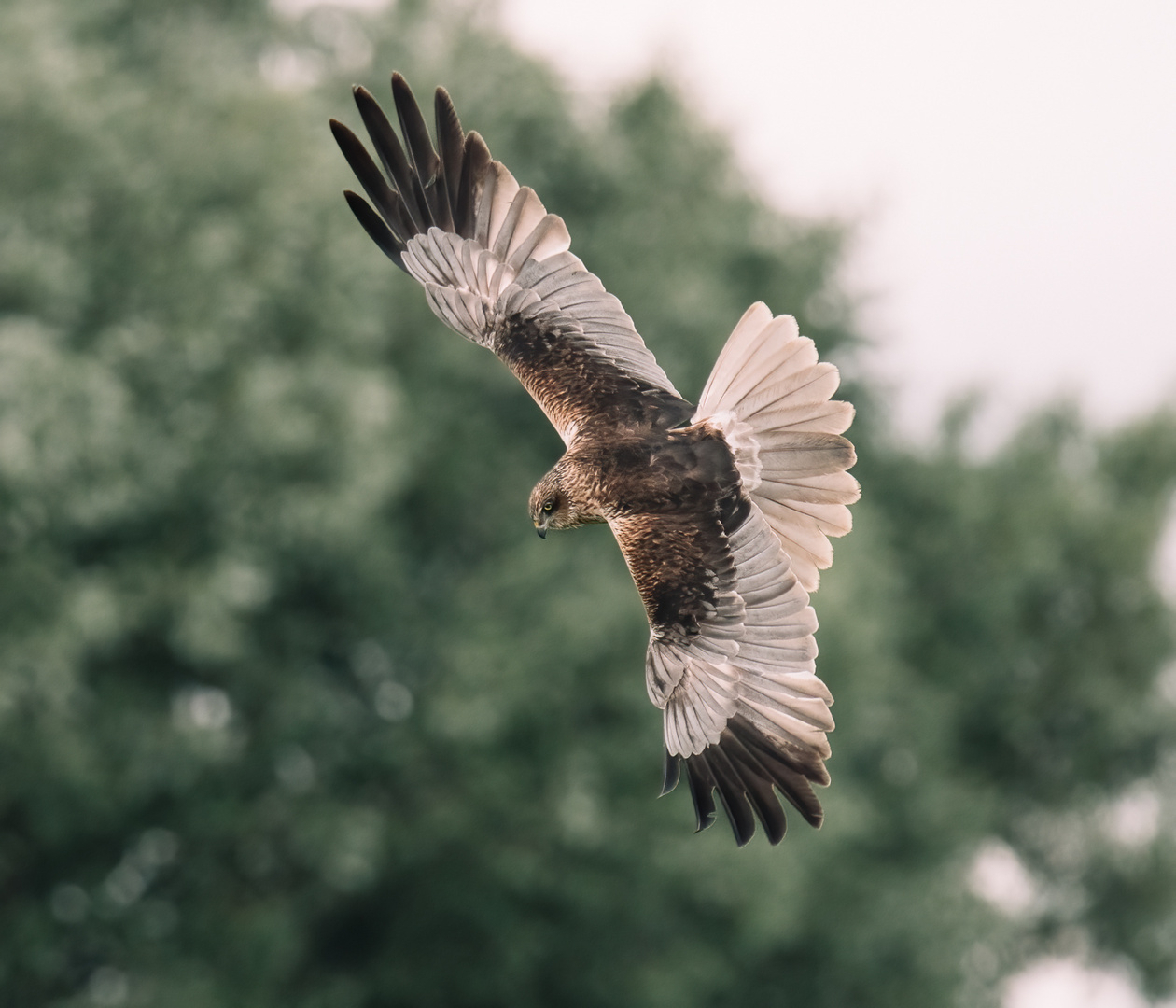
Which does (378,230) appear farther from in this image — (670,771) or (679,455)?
(670,771)

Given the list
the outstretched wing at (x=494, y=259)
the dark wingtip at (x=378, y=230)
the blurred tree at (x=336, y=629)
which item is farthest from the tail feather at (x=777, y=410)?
the blurred tree at (x=336, y=629)

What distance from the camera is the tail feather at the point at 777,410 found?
6.85 meters

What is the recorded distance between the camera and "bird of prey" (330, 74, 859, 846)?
6.41 meters

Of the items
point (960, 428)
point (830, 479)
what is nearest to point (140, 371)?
point (830, 479)

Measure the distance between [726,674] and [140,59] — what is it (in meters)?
21.0

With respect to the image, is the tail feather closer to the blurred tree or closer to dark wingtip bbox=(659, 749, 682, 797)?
dark wingtip bbox=(659, 749, 682, 797)

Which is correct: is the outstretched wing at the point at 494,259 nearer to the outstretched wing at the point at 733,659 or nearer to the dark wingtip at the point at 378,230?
the dark wingtip at the point at 378,230

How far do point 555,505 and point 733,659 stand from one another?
1.05 meters

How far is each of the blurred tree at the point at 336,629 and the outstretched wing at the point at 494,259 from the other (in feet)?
30.1

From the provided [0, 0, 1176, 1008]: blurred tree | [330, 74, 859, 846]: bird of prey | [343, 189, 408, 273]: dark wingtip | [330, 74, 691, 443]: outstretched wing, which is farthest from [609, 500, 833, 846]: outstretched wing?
[0, 0, 1176, 1008]: blurred tree

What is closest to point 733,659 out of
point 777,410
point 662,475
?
point 662,475

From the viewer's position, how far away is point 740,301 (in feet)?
83.4

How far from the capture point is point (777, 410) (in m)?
6.90

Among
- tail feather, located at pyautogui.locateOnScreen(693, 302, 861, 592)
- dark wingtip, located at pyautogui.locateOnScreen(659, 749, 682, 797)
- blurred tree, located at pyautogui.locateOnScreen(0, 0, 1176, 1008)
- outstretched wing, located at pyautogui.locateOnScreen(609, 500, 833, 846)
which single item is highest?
blurred tree, located at pyautogui.locateOnScreen(0, 0, 1176, 1008)
